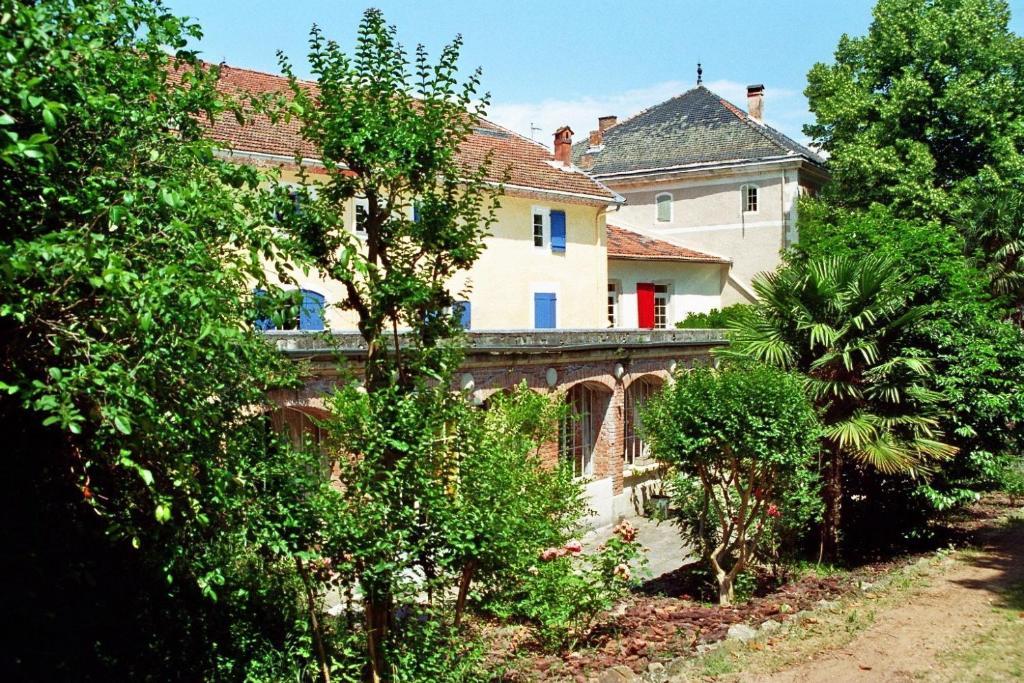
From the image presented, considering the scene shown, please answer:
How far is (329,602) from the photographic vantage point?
12.1m

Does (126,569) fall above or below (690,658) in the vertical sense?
above

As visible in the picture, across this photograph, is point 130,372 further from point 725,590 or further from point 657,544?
point 657,544

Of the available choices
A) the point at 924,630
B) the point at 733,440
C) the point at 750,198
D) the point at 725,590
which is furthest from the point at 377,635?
the point at 750,198

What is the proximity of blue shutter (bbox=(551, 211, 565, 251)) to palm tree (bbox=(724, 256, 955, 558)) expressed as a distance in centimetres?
1345

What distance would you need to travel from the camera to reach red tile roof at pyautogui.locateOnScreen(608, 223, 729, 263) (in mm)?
31422

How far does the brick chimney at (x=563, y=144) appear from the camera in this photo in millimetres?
29547

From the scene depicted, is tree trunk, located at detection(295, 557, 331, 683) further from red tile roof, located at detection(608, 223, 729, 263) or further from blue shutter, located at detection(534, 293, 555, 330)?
red tile roof, located at detection(608, 223, 729, 263)

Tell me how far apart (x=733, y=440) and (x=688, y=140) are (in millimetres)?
26613

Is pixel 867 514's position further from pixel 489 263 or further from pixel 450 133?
pixel 489 263

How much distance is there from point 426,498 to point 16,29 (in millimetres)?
4399

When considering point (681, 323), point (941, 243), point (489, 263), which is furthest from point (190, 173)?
point (681, 323)

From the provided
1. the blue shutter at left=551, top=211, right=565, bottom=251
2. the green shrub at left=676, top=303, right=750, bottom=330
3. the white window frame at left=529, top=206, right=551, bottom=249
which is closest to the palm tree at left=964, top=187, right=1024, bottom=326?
the green shrub at left=676, top=303, right=750, bottom=330

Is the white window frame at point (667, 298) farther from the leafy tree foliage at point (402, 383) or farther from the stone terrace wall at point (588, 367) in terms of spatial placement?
the leafy tree foliage at point (402, 383)

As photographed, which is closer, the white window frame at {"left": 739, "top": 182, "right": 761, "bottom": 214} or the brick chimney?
the brick chimney
